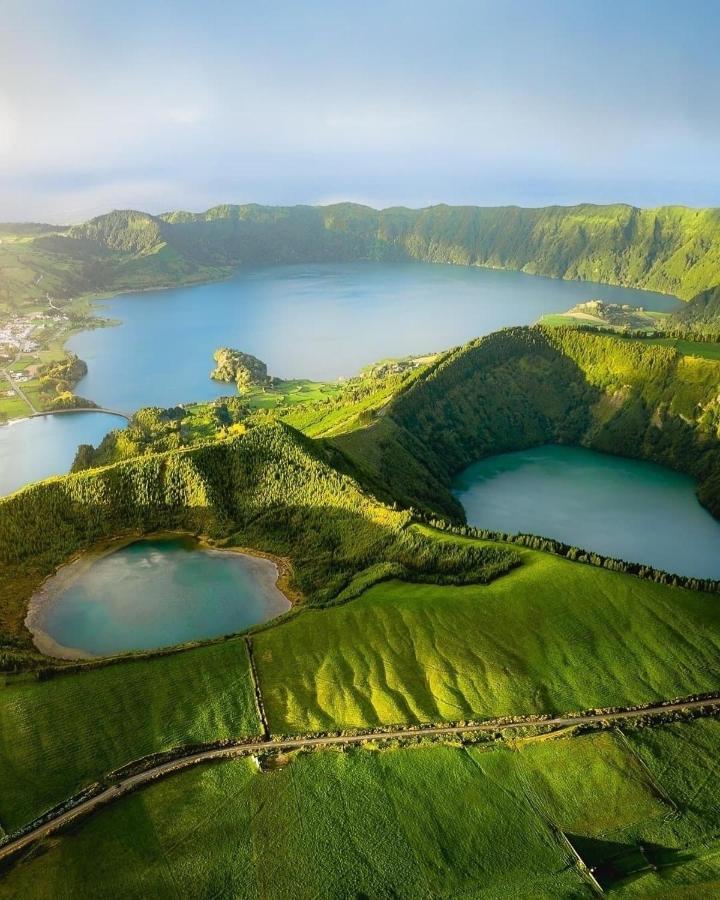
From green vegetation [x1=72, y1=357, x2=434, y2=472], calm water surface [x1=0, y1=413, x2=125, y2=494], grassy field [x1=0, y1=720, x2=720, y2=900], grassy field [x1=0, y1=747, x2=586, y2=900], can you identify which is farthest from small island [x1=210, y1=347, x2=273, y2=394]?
grassy field [x1=0, y1=720, x2=720, y2=900]

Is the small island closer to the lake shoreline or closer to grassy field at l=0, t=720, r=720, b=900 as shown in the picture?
the lake shoreline

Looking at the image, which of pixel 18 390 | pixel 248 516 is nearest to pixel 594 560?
pixel 248 516

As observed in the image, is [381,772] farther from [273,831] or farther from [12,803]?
[12,803]

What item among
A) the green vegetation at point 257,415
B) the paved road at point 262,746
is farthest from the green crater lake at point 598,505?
the paved road at point 262,746

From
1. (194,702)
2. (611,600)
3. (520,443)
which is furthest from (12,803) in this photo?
(520,443)

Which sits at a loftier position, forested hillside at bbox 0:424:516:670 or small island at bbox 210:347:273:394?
forested hillside at bbox 0:424:516:670

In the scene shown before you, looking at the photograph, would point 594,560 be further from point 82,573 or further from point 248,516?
point 82,573

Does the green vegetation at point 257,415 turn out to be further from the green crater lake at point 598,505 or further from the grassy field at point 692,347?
the grassy field at point 692,347
